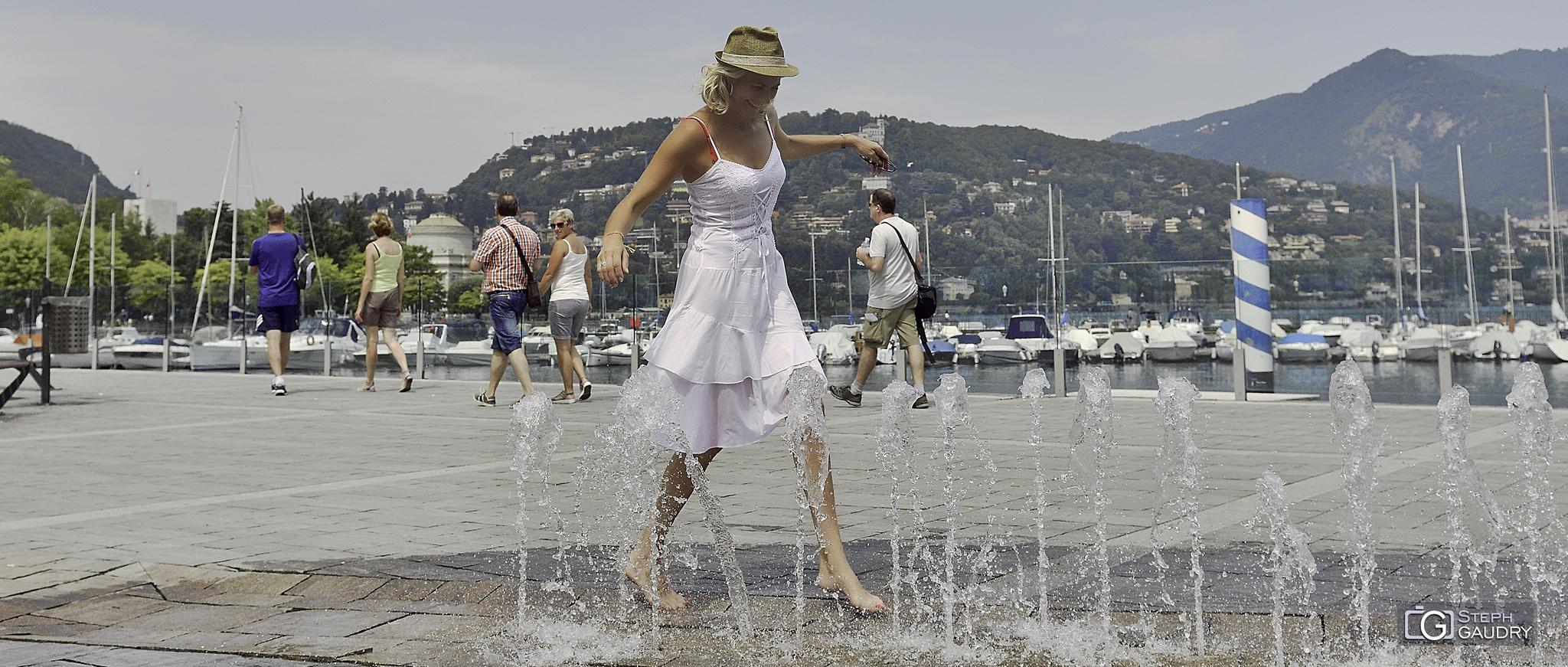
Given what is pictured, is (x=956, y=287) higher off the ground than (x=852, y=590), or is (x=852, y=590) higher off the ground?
(x=956, y=287)

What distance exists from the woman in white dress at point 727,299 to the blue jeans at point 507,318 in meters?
7.96

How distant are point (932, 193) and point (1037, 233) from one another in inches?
227

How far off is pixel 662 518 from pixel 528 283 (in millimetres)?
8252

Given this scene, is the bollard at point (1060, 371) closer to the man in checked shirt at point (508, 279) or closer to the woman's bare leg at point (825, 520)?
the man in checked shirt at point (508, 279)

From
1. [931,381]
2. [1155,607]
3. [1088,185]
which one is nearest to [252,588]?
[1155,607]

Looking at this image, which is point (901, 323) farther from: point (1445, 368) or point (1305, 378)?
point (1445, 368)

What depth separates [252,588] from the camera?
4.19 metres

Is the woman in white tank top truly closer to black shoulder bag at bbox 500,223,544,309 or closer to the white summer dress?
black shoulder bag at bbox 500,223,544,309

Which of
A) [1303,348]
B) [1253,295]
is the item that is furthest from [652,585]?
[1303,348]

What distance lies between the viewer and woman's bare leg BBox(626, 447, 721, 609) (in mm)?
4039

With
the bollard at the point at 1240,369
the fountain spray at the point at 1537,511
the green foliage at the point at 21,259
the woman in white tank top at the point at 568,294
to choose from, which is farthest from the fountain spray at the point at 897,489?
the green foliage at the point at 21,259

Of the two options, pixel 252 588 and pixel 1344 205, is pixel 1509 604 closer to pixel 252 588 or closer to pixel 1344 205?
pixel 252 588

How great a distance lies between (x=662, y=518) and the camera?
4145 millimetres

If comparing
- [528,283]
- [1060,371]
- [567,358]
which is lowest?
[1060,371]
